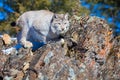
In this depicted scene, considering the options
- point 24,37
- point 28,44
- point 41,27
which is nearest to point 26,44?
point 28,44

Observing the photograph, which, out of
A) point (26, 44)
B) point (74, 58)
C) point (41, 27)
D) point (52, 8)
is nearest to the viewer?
point (74, 58)

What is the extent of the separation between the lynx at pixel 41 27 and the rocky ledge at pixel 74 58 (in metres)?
0.17

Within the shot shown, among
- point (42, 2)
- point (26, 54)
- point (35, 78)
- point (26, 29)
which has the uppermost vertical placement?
point (42, 2)

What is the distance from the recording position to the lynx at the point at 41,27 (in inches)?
283

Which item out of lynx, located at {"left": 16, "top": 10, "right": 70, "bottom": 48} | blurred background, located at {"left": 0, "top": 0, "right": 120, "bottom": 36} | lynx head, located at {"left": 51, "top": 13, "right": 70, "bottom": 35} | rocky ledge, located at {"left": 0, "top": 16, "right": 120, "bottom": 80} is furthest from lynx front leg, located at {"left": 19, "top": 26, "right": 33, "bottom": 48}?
blurred background, located at {"left": 0, "top": 0, "right": 120, "bottom": 36}

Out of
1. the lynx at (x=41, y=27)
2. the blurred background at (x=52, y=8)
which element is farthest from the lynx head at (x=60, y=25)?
the blurred background at (x=52, y=8)

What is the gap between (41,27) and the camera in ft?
24.0

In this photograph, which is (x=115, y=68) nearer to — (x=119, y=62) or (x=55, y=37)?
(x=119, y=62)

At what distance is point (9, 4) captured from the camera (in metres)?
15.0

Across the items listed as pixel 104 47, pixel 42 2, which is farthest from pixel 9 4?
pixel 104 47

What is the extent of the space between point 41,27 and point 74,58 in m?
0.87

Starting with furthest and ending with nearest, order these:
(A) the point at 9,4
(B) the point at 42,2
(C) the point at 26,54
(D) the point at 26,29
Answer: (A) the point at 9,4
(B) the point at 42,2
(D) the point at 26,29
(C) the point at 26,54

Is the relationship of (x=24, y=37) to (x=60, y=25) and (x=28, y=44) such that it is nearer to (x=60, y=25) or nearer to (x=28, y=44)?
(x=28, y=44)

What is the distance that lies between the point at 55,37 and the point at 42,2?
6.77 m
